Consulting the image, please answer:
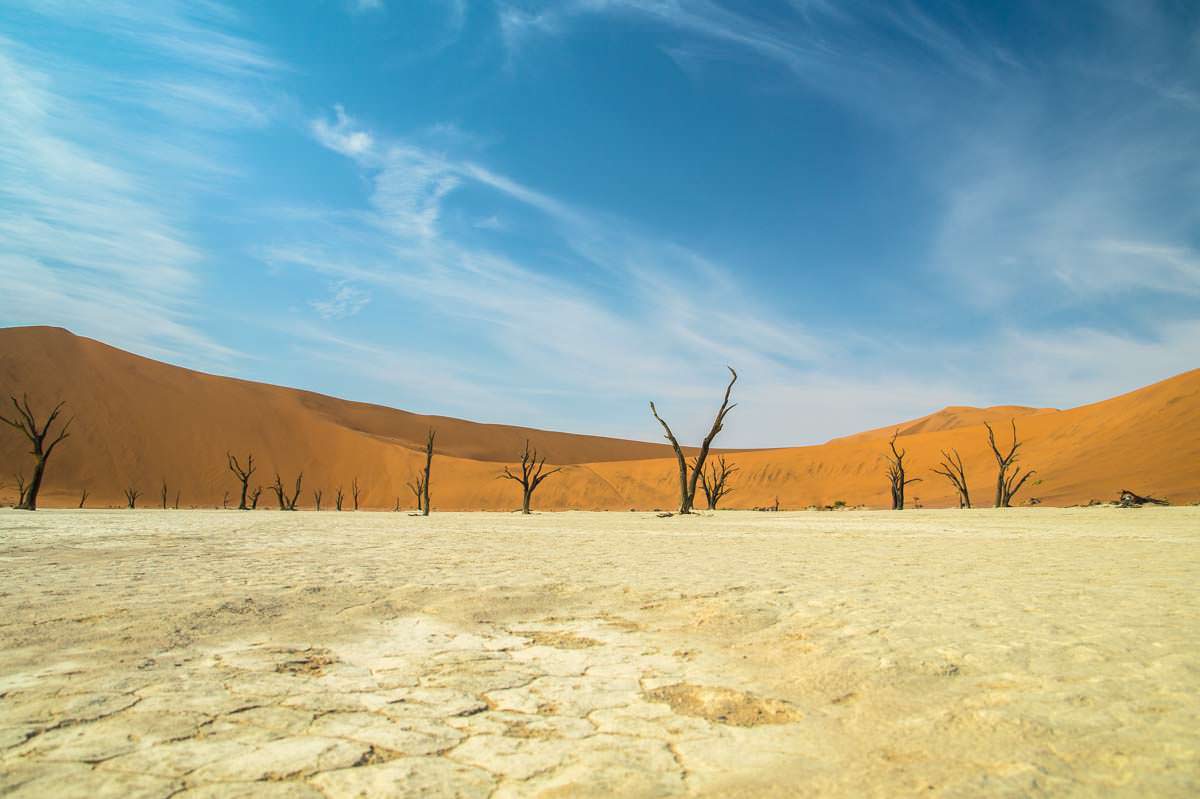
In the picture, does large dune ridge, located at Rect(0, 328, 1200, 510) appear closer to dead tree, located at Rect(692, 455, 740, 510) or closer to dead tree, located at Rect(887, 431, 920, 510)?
dead tree, located at Rect(887, 431, 920, 510)

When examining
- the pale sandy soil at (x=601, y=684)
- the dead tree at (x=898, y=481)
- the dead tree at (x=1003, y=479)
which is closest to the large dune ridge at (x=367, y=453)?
the dead tree at (x=1003, y=479)

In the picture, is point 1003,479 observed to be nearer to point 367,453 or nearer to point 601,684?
point 601,684

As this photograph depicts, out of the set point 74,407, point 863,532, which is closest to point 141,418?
point 74,407

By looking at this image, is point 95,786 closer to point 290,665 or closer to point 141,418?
point 290,665

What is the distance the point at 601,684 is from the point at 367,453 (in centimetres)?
6677

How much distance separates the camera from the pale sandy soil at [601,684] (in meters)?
2.02

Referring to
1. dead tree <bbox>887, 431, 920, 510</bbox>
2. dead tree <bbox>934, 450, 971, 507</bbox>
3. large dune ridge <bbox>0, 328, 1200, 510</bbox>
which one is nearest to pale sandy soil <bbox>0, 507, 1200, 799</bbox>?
dead tree <bbox>887, 431, 920, 510</bbox>

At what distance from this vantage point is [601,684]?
299 centimetres

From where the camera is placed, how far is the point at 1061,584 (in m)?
5.27

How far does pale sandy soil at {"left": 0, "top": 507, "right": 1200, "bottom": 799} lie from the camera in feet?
6.64

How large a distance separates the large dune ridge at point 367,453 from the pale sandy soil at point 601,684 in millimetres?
34132

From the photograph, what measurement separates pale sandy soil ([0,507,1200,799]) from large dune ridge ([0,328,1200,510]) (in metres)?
34.1

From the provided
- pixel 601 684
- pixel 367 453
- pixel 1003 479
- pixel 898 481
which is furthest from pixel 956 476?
pixel 367 453

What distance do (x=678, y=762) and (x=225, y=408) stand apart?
7386 cm
